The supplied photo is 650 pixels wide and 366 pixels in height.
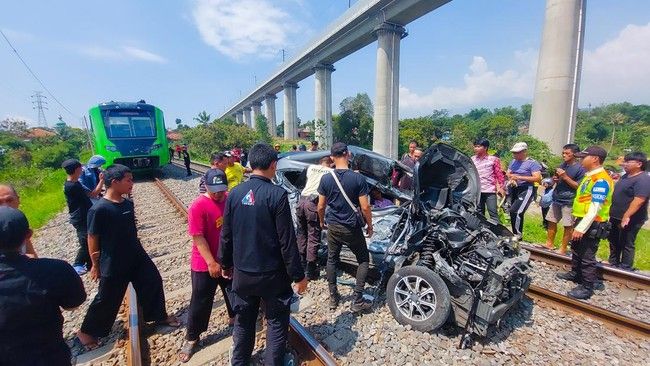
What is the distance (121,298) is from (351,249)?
262 cm

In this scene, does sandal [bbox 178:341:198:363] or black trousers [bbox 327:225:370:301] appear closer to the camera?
sandal [bbox 178:341:198:363]

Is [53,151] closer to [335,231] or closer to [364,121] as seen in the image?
[364,121]

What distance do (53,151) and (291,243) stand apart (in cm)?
5138

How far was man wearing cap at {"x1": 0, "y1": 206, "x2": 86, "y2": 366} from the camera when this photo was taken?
168cm

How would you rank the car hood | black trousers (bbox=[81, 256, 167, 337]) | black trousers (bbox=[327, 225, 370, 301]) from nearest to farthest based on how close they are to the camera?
black trousers (bbox=[81, 256, 167, 337])
black trousers (bbox=[327, 225, 370, 301])
the car hood

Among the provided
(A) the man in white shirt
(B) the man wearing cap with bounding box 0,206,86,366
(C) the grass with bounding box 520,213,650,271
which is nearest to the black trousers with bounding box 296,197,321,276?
(A) the man in white shirt

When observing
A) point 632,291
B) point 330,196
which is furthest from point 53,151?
point 632,291

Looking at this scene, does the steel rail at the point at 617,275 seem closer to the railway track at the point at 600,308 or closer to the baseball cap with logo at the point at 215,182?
the railway track at the point at 600,308

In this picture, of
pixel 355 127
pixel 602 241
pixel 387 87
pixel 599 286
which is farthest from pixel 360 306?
pixel 355 127

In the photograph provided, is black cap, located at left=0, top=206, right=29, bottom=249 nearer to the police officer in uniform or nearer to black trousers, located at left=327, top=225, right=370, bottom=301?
the police officer in uniform

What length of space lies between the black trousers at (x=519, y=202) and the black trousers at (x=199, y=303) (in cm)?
589

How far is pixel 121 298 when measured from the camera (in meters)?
3.22

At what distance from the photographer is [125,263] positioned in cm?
315

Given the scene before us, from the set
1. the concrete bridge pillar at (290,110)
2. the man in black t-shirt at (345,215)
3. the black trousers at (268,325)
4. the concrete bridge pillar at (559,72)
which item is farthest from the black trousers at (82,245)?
the concrete bridge pillar at (290,110)
